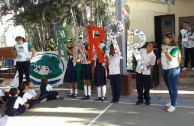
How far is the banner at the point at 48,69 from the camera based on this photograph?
33.9 ft

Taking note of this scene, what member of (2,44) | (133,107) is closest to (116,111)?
(133,107)

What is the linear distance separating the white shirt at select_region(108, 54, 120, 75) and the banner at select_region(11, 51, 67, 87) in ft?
9.72

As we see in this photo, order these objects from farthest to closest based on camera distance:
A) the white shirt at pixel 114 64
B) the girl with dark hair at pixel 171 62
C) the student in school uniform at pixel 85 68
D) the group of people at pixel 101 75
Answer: the student in school uniform at pixel 85 68 → the white shirt at pixel 114 64 → the group of people at pixel 101 75 → the girl with dark hair at pixel 171 62

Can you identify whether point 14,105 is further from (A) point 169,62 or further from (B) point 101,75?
(A) point 169,62

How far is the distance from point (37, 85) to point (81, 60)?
2.85 meters

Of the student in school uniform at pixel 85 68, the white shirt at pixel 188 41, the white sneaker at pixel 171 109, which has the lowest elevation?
the white sneaker at pixel 171 109

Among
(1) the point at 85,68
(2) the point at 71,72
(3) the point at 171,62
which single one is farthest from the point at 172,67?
(2) the point at 71,72

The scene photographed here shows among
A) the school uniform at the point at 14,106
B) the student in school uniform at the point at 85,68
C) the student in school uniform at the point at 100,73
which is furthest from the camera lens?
the student in school uniform at the point at 85,68

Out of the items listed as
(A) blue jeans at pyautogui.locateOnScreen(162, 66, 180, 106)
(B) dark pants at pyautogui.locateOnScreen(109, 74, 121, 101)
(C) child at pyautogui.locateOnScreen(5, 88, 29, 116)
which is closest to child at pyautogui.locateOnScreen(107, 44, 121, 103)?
(B) dark pants at pyautogui.locateOnScreen(109, 74, 121, 101)

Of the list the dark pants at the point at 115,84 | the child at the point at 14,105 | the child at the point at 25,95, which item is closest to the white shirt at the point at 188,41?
the dark pants at the point at 115,84

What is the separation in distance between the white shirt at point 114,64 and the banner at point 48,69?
296cm

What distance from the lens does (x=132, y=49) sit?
24.6 feet

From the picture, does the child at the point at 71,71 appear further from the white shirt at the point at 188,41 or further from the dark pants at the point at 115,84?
the white shirt at the point at 188,41

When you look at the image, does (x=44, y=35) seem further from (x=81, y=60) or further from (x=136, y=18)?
(x=81, y=60)
